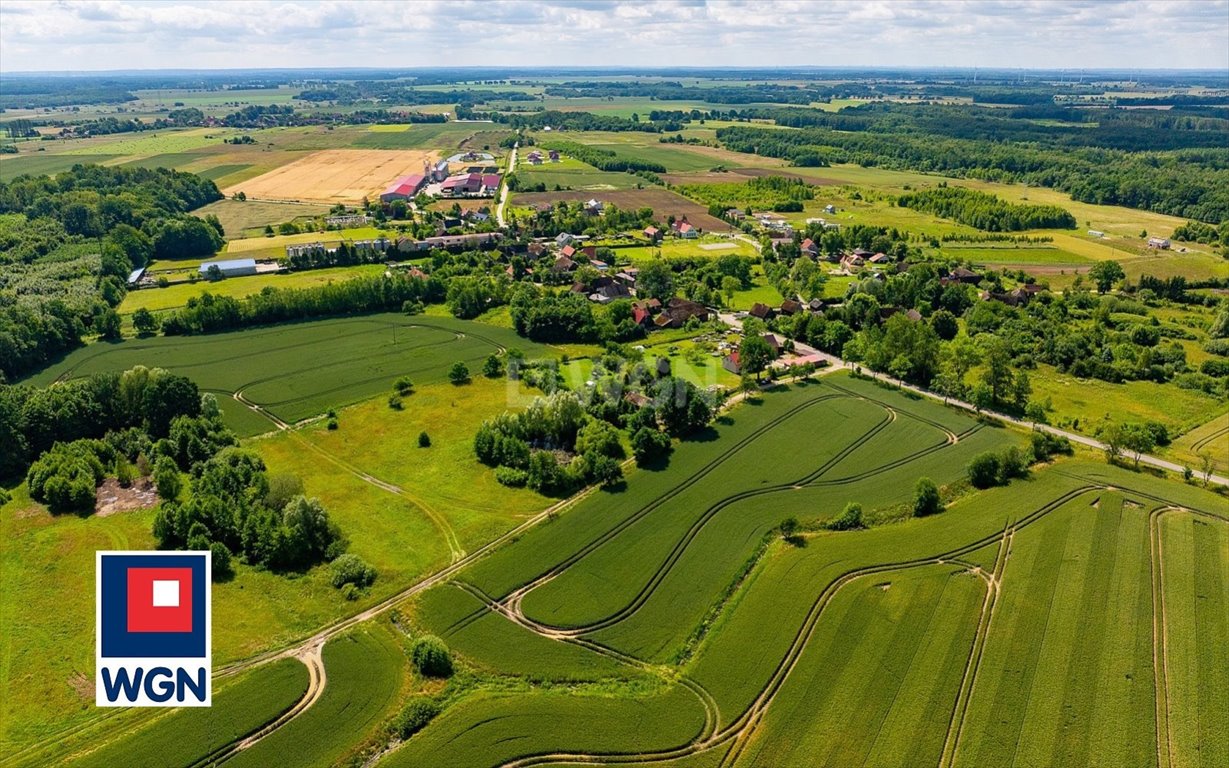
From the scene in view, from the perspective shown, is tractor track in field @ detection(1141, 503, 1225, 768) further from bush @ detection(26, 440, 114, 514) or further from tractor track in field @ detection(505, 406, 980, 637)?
bush @ detection(26, 440, 114, 514)

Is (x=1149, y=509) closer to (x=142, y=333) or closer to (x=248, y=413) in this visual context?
(x=248, y=413)

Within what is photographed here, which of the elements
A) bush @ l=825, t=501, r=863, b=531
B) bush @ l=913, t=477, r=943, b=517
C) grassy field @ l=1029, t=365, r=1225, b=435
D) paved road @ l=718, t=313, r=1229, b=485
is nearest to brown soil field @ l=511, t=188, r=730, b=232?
paved road @ l=718, t=313, r=1229, b=485

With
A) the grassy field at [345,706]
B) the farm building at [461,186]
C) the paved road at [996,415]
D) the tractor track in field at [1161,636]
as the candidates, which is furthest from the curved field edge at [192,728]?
the farm building at [461,186]

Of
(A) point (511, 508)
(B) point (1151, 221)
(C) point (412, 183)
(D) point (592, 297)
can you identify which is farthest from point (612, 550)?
(B) point (1151, 221)

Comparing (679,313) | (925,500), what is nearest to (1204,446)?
(925,500)

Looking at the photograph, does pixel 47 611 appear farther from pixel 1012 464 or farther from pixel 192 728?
pixel 1012 464
